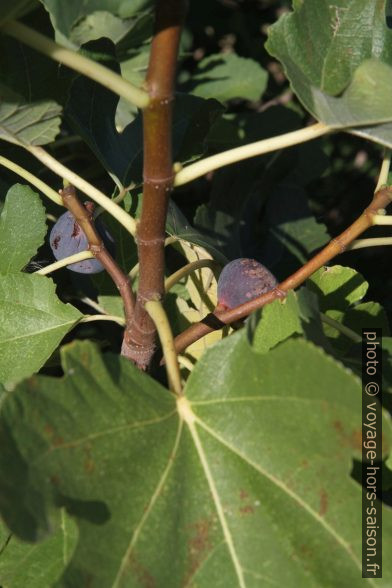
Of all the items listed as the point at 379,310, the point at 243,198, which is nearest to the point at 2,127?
the point at 379,310

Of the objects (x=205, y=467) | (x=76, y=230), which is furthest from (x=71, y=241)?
(x=205, y=467)

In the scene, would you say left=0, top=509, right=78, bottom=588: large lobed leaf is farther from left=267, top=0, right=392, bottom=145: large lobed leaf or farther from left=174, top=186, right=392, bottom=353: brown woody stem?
left=267, top=0, right=392, bottom=145: large lobed leaf

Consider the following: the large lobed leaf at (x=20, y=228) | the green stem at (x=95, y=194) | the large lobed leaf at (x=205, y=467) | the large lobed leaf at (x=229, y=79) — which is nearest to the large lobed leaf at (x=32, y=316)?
the large lobed leaf at (x=20, y=228)

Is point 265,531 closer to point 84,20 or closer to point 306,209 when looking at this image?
point 306,209

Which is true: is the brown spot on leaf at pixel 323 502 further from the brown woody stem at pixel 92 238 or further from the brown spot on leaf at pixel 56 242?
the brown spot on leaf at pixel 56 242

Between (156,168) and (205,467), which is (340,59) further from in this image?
(205,467)

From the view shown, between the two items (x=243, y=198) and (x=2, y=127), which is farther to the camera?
(x=243, y=198)

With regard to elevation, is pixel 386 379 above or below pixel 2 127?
below
